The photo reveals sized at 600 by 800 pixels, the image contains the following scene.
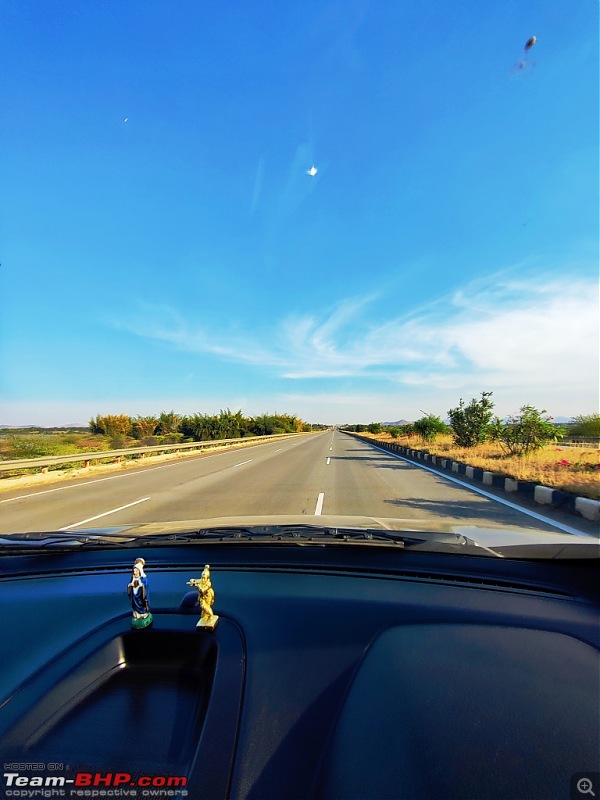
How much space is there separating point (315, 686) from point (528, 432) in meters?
17.4

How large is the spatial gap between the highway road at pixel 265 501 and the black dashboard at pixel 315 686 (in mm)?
4913

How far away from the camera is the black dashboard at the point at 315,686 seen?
3.84ft

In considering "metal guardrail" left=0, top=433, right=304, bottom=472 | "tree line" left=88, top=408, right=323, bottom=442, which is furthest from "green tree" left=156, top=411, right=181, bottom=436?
"metal guardrail" left=0, top=433, right=304, bottom=472

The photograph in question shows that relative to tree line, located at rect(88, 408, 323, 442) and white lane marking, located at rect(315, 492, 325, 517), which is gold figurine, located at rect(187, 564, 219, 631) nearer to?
white lane marking, located at rect(315, 492, 325, 517)

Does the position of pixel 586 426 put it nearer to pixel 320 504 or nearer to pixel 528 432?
pixel 528 432

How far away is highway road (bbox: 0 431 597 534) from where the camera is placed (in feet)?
24.0

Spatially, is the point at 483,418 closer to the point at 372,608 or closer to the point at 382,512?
the point at 382,512

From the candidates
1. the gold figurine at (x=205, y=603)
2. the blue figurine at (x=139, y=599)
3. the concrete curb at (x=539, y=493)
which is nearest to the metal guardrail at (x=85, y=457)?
the blue figurine at (x=139, y=599)

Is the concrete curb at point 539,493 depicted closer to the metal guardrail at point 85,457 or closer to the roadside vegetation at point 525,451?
the roadside vegetation at point 525,451

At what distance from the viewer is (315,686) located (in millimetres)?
1529

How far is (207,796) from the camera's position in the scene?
3.56 ft

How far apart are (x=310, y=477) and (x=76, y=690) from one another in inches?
466

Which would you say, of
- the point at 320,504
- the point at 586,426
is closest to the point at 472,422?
the point at 320,504

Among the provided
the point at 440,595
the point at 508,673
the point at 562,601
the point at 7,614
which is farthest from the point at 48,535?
the point at 562,601
